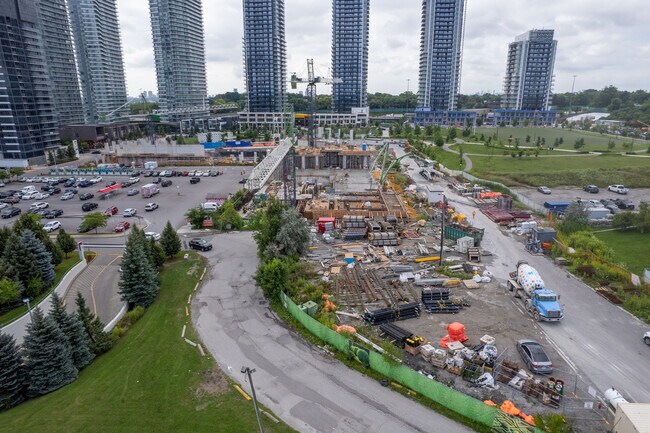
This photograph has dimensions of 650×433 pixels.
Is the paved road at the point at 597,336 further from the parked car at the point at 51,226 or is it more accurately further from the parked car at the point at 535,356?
the parked car at the point at 51,226

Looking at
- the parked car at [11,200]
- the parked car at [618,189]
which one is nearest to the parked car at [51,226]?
the parked car at [11,200]

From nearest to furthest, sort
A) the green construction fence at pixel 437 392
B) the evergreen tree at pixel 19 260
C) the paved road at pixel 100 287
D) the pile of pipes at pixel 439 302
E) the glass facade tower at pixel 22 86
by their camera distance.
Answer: the green construction fence at pixel 437 392
the pile of pipes at pixel 439 302
the paved road at pixel 100 287
the evergreen tree at pixel 19 260
the glass facade tower at pixel 22 86

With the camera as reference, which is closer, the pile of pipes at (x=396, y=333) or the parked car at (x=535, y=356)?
the parked car at (x=535, y=356)

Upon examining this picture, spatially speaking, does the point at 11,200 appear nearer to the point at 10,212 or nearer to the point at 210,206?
the point at 10,212

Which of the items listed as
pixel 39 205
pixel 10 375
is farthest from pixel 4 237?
pixel 39 205

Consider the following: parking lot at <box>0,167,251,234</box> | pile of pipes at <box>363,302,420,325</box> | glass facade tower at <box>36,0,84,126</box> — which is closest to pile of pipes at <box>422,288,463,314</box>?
pile of pipes at <box>363,302,420,325</box>

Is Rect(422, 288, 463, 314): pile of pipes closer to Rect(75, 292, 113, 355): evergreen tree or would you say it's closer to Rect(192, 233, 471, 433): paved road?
Rect(192, 233, 471, 433): paved road

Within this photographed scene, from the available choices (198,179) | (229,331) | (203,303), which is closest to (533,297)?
(229,331)
